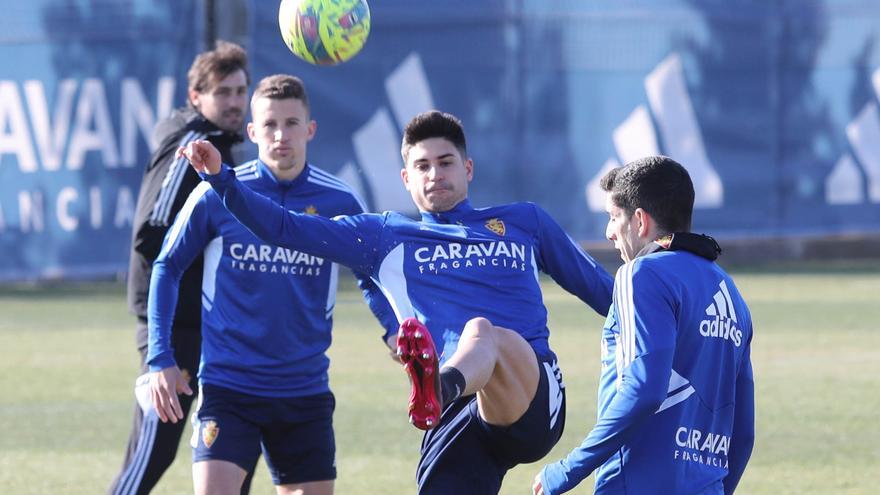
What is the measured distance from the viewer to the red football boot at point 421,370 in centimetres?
476

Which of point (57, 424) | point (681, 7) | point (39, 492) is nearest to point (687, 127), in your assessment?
point (681, 7)

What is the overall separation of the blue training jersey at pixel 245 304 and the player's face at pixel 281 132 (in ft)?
0.79

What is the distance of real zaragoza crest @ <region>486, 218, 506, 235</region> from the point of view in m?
5.75

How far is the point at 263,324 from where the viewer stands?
20.5 feet

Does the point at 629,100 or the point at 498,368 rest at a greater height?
the point at 629,100

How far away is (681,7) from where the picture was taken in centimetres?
1998

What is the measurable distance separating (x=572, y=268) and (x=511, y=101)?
1350 cm

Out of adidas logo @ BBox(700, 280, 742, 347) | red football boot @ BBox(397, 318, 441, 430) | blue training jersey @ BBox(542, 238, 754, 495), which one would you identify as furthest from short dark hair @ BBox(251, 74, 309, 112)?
adidas logo @ BBox(700, 280, 742, 347)

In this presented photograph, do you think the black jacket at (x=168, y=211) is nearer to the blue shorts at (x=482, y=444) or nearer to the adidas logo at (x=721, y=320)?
the blue shorts at (x=482, y=444)

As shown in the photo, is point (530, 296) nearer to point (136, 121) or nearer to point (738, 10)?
point (136, 121)

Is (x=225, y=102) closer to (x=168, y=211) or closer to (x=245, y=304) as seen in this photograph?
(x=168, y=211)

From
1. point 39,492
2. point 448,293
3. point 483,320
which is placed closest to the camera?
point 483,320

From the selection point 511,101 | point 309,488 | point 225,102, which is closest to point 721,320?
point 309,488

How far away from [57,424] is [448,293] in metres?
5.36
